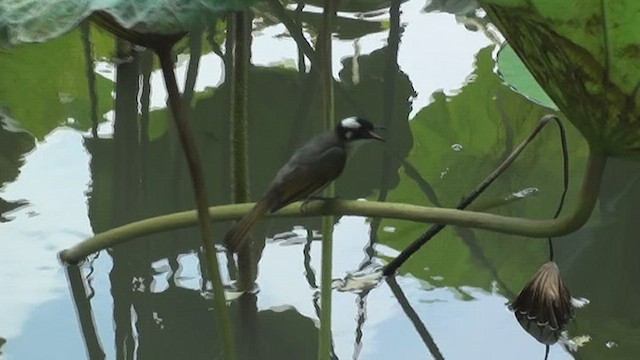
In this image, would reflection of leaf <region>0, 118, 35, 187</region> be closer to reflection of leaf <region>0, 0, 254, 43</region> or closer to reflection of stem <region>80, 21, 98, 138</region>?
reflection of stem <region>80, 21, 98, 138</region>

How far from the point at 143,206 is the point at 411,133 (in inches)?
18.0

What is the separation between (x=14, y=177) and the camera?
1373mm

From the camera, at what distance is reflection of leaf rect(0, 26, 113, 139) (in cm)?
155

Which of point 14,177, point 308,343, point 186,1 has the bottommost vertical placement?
point 308,343

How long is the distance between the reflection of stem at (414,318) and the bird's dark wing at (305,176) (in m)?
0.27

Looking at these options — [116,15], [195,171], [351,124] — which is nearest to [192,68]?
[351,124]

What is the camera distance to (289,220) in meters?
1.28

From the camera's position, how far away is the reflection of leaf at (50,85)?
155 cm

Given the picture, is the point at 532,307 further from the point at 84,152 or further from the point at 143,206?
the point at 84,152

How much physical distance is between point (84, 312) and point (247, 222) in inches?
13.9

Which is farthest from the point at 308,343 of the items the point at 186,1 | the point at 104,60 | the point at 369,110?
the point at 104,60

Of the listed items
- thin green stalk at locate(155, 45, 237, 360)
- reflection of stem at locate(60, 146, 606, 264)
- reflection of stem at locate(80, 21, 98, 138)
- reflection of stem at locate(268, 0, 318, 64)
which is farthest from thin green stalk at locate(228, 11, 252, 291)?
reflection of stem at locate(268, 0, 318, 64)

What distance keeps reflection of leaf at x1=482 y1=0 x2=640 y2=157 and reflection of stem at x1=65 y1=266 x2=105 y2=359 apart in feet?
1.91

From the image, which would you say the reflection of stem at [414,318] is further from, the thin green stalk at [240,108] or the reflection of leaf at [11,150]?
the reflection of leaf at [11,150]
